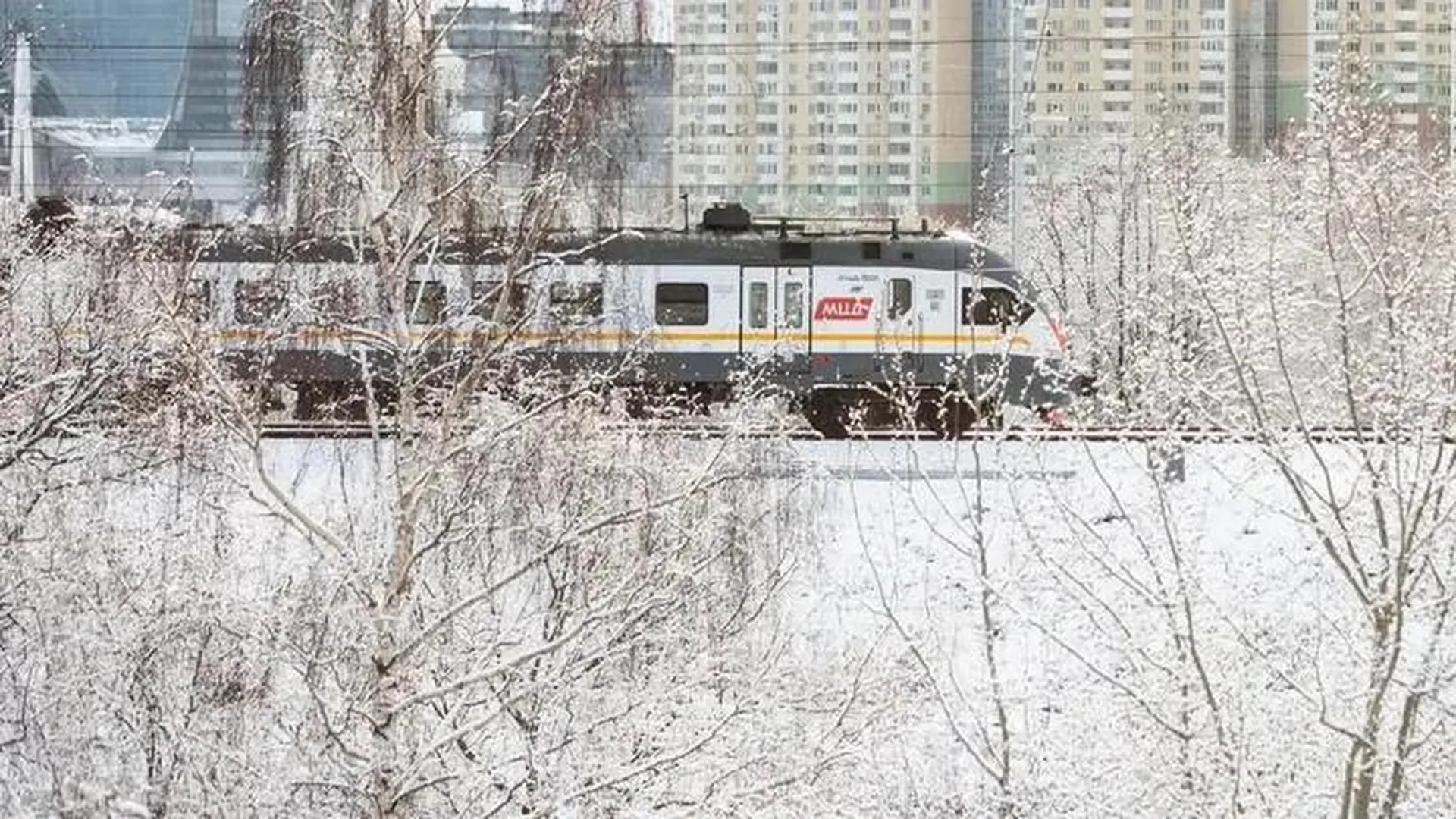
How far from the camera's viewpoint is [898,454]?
17188mm

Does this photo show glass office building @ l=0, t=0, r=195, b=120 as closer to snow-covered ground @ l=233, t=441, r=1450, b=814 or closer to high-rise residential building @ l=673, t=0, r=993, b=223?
snow-covered ground @ l=233, t=441, r=1450, b=814

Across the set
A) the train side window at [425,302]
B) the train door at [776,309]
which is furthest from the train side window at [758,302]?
the train side window at [425,302]

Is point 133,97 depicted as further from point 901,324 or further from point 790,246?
point 901,324

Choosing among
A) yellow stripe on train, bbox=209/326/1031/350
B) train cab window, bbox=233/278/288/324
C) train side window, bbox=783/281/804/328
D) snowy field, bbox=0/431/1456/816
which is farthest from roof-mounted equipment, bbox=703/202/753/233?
train cab window, bbox=233/278/288/324

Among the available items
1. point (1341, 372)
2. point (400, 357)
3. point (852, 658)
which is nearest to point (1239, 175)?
point (852, 658)

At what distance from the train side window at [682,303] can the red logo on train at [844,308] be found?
Result: 109cm

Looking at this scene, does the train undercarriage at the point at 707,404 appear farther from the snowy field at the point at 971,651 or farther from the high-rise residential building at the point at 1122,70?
the high-rise residential building at the point at 1122,70

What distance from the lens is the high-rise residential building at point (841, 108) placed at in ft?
78.6

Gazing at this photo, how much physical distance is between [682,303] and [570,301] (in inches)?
326

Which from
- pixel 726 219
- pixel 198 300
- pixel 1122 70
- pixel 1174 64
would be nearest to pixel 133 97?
pixel 726 219

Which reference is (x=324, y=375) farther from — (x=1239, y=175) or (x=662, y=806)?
(x=1239, y=175)

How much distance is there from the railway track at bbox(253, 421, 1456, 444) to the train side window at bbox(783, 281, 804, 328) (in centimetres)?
301

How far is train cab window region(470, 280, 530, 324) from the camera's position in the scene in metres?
9.12

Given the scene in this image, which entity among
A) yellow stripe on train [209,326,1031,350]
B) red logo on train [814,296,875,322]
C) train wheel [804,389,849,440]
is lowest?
train wheel [804,389,849,440]
